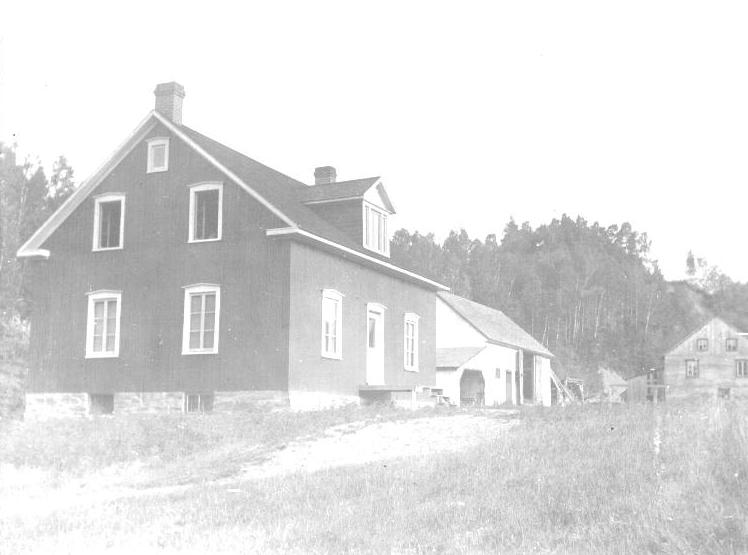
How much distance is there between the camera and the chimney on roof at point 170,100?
2644cm

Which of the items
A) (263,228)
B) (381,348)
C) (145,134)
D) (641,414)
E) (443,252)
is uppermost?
(443,252)

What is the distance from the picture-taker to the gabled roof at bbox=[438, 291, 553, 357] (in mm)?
45009

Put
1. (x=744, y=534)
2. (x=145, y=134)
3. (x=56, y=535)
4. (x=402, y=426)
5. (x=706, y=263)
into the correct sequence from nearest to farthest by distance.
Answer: (x=744, y=534), (x=56, y=535), (x=402, y=426), (x=145, y=134), (x=706, y=263)

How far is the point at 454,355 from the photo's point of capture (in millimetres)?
42688

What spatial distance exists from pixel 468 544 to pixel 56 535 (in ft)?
14.3

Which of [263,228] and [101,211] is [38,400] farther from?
[263,228]

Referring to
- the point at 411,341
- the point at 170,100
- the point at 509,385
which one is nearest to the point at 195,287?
the point at 170,100

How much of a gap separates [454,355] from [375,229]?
1530 centimetres

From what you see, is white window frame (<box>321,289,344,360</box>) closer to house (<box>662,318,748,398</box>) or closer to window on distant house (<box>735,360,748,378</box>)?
house (<box>662,318,748,398</box>)

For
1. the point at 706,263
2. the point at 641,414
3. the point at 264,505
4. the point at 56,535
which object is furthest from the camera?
the point at 706,263

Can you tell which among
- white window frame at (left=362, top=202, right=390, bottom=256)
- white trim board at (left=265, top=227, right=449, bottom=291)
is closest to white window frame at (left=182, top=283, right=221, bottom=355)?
white trim board at (left=265, top=227, right=449, bottom=291)

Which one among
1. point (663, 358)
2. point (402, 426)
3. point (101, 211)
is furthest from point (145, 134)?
point (663, 358)

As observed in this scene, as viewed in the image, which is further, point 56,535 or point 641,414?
point 641,414

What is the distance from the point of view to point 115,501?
12711 mm
